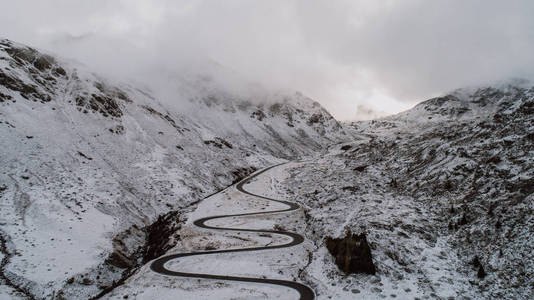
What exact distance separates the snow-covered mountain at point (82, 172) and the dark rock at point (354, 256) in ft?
78.7

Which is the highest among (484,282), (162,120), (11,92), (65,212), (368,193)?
(162,120)

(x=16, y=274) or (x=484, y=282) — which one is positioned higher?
(x=484, y=282)

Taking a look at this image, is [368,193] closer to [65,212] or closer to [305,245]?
[305,245]

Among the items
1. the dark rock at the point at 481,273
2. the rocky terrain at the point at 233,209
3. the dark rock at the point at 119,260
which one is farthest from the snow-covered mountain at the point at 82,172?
the dark rock at the point at 481,273

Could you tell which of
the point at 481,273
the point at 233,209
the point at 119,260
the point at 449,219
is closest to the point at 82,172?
the point at 119,260

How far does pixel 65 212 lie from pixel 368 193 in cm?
4296

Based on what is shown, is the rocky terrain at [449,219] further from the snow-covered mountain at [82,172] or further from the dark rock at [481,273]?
the snow-covered mountain at [82,172]

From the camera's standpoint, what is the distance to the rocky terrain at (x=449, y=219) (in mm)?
19719

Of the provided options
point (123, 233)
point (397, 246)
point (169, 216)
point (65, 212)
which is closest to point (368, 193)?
point (397, 246)

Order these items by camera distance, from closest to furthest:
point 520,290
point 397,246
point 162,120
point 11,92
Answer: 1. point 520,290
2. point 397,246
3. point 11,92
4. point 162,120

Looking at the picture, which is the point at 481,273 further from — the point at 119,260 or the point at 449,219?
the point at 119,260

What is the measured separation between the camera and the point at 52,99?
66.5 meters

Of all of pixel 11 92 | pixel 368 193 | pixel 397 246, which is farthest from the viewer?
pixel 11 92

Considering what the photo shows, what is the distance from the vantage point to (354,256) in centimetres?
2406
